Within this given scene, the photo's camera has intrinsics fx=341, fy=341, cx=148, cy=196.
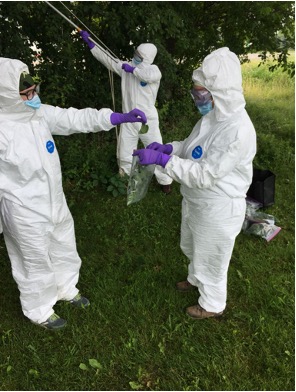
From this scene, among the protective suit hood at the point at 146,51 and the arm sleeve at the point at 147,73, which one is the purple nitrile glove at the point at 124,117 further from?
the protective suit hood at the point at 146,51

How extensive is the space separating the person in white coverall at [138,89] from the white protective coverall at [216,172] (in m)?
1.96

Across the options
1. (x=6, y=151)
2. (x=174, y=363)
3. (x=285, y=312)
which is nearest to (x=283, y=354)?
(x=285, y=312)

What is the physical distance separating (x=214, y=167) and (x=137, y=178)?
704mm

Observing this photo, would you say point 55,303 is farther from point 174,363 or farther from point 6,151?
point 6,151

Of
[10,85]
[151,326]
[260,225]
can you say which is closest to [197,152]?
[10,85]

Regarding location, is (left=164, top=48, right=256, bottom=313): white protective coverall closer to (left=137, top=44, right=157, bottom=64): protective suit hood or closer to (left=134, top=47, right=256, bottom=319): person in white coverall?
(left=134, top=47, right=256, bottom=319): person in white coverall

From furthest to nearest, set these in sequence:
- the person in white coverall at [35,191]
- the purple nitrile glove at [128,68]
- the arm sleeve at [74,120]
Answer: the purple nitrile glove at [128,68]
the arm sleeve at [74,120]
the person in white coverall at [35,191]

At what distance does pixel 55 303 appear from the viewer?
9.58ft

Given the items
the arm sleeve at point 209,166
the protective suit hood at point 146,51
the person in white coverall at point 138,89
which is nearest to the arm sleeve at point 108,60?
the person in white coverall at point 138,89

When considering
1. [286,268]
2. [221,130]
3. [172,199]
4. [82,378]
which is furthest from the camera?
[172,199]

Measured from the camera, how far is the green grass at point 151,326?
2416 millimetres

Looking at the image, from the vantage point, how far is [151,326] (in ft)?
9.02

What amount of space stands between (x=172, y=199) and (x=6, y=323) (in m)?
2.53

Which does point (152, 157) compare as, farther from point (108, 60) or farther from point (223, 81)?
point (108, 60)
